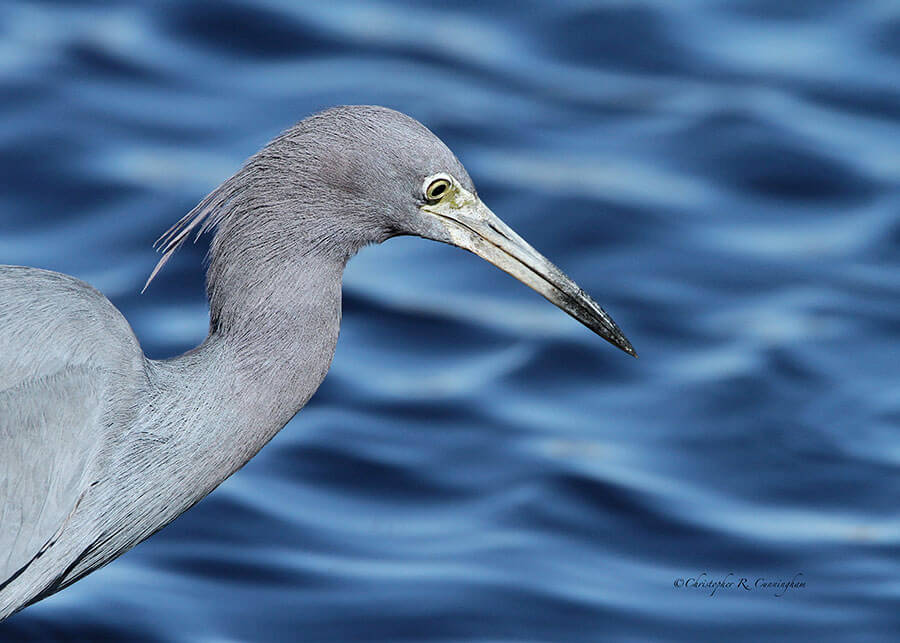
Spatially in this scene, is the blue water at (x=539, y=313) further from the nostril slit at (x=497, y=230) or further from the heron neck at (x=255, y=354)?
the nostril slit at (x=497, y=230)

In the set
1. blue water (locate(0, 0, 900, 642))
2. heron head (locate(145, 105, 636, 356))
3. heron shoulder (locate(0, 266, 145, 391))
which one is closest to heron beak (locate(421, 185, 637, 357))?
heron head (locate(145, 105, 636, 356))

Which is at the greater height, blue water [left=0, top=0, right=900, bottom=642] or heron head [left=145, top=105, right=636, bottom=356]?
blue water [left=0, top=0, right=900, bottom=642]

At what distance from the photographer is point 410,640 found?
283 inches

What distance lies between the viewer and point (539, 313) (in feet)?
31.3

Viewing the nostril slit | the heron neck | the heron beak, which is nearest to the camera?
the heron neck

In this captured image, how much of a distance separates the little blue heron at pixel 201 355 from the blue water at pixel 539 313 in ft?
6.51

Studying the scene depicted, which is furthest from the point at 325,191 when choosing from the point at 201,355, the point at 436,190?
the point at 201,355

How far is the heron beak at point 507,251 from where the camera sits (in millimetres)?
5449

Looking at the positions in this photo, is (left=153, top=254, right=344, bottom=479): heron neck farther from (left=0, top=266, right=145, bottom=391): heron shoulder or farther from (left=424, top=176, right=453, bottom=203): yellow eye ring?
(left=424, top=176, right=453, bottom=203): yellow eye ring

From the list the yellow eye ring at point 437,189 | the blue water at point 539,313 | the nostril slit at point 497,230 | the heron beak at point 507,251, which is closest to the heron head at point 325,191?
the yellow eye ring at point 437,189

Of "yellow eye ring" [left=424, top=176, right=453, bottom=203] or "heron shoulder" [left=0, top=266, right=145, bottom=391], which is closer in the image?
"heron shoulder" [left=0, top=266, right=145, bottom=391]

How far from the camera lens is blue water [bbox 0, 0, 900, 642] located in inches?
298

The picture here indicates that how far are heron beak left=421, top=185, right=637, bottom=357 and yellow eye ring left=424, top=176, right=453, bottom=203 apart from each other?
0.02 metres

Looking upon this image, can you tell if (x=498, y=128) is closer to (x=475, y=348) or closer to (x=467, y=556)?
(x=475, y=348)
